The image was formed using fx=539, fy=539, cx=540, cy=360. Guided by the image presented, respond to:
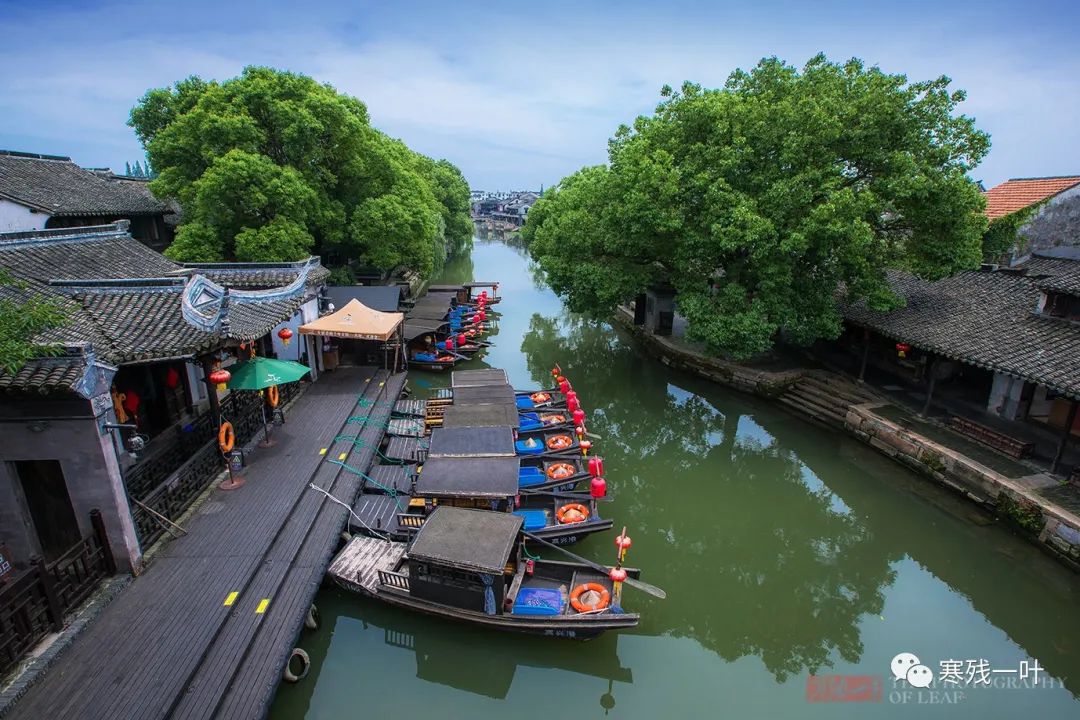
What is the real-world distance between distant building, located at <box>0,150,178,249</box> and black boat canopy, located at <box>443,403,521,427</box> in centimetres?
1800

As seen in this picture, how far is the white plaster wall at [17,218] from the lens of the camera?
64.3 ft

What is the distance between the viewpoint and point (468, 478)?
10.9 metres

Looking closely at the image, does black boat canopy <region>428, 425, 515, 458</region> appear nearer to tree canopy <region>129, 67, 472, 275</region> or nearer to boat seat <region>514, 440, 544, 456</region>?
boat seat <region>514, 440, 544, 456</region>

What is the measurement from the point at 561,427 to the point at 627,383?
28.3 feet

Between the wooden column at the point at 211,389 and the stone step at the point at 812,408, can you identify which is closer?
the wooden column at the point at 211,389

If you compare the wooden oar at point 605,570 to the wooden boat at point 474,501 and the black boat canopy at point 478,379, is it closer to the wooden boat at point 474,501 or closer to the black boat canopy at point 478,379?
the wooden boat at point 474,501

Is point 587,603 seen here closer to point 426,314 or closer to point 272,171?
point 426,314

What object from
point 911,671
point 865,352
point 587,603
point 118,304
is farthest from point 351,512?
point 865,352

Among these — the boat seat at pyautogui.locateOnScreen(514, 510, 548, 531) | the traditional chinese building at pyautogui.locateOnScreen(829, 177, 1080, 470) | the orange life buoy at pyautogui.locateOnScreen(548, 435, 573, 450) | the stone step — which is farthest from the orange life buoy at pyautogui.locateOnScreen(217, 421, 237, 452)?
the traditional chinese building at pyautogui.locateOnScreen(829, 177, 1080, 470)

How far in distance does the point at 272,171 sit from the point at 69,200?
29.3ft

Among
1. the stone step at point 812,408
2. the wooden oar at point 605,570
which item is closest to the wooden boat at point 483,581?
the wooden oar at point 605,570

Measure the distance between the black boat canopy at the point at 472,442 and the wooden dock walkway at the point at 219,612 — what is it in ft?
6.59

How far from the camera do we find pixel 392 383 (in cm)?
1822

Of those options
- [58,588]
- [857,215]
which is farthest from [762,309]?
[58,588]
